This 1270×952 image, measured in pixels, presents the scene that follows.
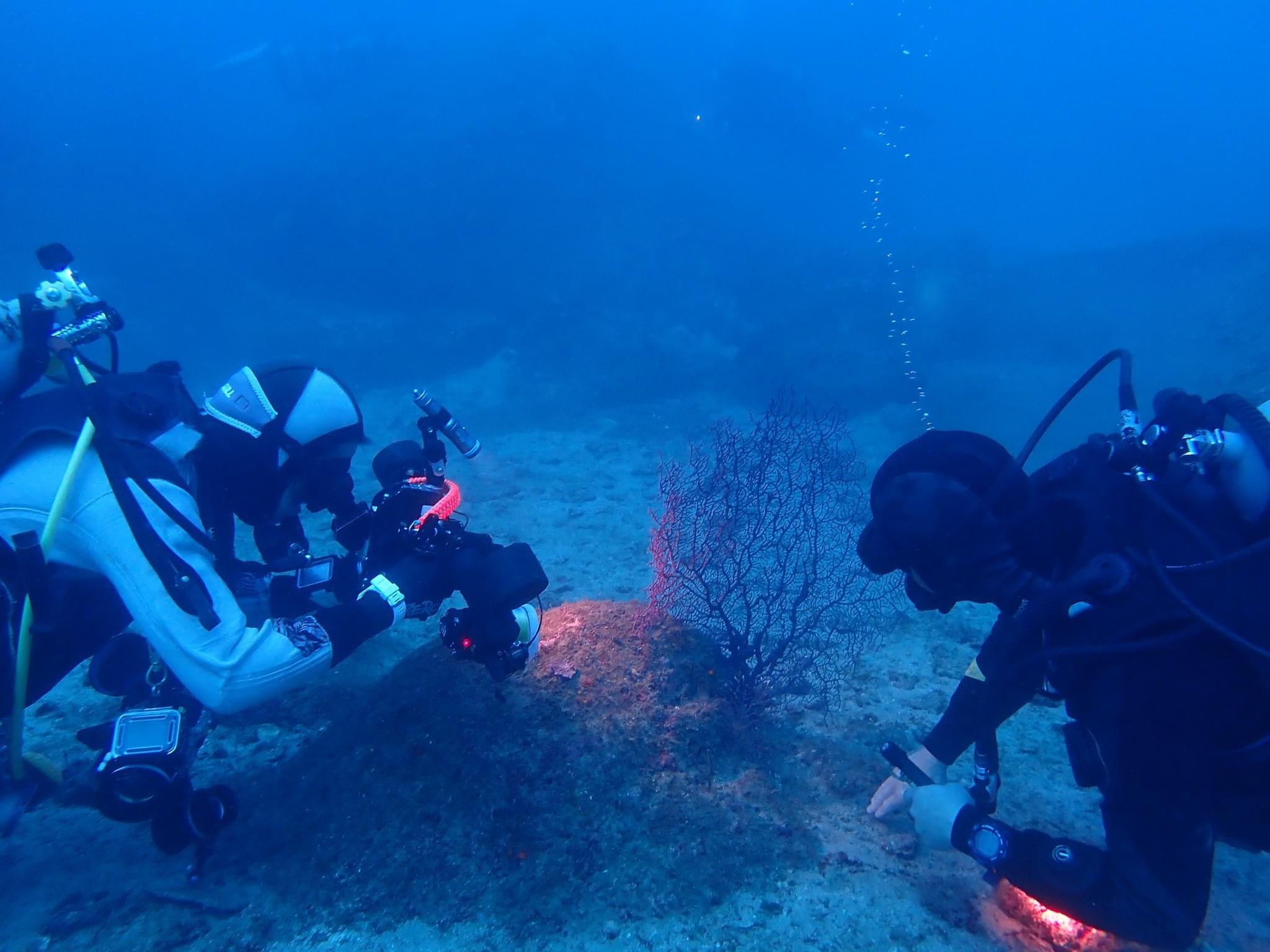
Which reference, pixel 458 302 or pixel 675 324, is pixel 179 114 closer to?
pixel 458 302

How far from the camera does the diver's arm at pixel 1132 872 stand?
5.75 ft

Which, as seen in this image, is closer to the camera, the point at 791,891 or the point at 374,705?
the point at 791,891

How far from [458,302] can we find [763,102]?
2416 cm

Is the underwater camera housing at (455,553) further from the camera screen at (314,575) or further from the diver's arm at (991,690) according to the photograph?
the diver's arm at (991,690)

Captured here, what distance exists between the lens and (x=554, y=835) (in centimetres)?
272

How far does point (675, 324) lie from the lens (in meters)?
22.0

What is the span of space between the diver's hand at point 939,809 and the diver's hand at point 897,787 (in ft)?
0.96

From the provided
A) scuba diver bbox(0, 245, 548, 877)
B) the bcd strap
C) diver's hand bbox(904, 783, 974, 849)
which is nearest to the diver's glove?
scuba diver bbox(0, 245, 548, 877)

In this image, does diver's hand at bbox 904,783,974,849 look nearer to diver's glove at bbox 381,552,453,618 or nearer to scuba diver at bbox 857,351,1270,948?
scuba diver at bbox 857,351,1270,948

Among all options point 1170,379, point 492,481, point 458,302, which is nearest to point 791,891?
point 492,481

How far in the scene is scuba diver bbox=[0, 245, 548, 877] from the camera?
2213 mm

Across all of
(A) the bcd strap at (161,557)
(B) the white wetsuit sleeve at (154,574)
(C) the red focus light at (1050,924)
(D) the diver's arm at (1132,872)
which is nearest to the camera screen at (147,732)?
(B) the white wetsuit sleeve at (154,574)

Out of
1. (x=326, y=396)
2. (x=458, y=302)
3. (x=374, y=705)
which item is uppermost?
(x=458, y=302)

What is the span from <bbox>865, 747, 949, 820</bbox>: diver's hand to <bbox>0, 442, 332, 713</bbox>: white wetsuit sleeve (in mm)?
2619
